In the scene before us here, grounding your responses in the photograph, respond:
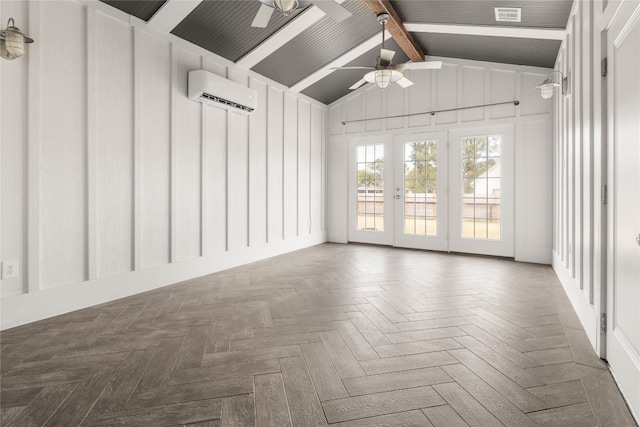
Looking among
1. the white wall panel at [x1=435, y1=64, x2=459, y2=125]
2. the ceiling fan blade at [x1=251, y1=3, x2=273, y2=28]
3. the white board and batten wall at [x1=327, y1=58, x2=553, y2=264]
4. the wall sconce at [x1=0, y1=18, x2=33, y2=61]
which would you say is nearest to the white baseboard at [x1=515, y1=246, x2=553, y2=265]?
the white board and batten wall at [x1=327, y1=58, x2=553, y2=264]

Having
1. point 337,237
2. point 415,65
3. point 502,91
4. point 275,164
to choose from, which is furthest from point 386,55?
point 337,237

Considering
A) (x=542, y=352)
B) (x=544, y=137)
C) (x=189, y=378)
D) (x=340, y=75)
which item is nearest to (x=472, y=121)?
(x=544, y=137)

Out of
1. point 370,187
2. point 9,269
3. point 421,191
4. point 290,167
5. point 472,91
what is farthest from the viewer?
point 370,187

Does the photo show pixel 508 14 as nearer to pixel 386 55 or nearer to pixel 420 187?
pixel 386 55

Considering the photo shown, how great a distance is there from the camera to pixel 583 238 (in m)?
2.77

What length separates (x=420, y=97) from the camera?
626 cm

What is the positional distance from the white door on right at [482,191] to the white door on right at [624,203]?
3.70 meters

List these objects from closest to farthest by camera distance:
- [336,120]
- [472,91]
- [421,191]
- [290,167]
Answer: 1. [472,91]
2. [290,167]
3. [421,191]
4. [336,120]

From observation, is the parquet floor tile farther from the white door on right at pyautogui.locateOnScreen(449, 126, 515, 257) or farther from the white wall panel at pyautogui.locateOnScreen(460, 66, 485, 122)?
the white wall panel at pyautogui.locateOnScreen(460, 66, 485, 122)

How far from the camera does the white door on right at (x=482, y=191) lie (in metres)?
5.59

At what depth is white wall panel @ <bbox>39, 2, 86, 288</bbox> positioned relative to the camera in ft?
9.72

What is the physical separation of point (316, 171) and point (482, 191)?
2.98 metres

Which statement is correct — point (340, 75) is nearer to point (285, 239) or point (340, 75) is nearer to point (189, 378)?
point (285, 239)

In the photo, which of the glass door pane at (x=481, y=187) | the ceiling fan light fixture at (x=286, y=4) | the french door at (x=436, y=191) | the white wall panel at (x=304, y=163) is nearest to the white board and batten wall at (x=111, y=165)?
the white wall panel at (x=304, y=163)
